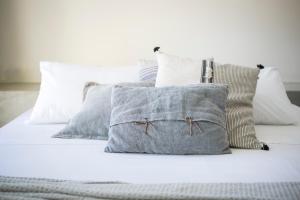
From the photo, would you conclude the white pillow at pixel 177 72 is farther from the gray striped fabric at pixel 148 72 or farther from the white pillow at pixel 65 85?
the white pillow at pixel 65 85

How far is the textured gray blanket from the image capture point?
0.95m

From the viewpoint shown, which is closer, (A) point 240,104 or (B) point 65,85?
(A) point 240,104

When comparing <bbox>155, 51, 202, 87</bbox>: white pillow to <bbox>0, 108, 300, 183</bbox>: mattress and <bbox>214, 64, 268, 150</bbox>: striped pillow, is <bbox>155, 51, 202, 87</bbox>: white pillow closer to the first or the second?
<bbox>214, 64, 268, 150</bbox>: striped pillow

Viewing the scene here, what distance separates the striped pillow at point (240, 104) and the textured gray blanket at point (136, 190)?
47 centimetres

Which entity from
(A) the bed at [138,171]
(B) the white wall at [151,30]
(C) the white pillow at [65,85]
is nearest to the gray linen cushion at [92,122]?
(A) the bed at [138,171]

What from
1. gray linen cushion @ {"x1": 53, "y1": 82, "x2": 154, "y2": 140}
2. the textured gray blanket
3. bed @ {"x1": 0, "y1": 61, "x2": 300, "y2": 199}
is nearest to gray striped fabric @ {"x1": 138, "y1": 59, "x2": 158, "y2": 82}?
gray linen cushion @ {"x1": 53, "y1": 82, "x2": 154, "y2": 140}

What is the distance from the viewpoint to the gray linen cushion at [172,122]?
4.65 ft

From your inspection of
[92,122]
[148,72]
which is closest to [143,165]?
[92,122]

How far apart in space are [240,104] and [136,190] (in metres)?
0.82

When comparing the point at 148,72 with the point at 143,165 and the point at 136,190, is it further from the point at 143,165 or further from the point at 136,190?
Answer: the point at 136,190

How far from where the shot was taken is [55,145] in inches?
61.1

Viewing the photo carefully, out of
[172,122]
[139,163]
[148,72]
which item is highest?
[148,72]

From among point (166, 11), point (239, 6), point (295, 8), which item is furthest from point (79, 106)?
point (295, 8)

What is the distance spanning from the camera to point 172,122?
143cm
